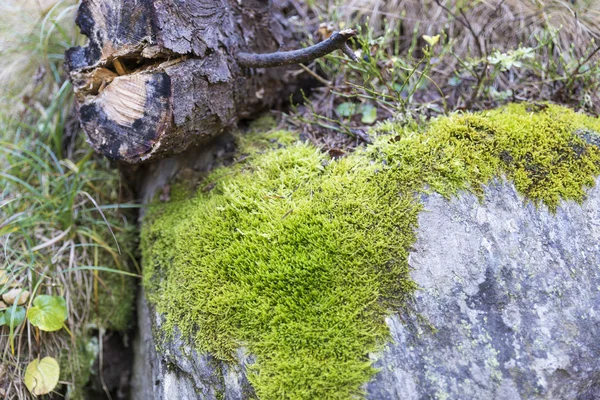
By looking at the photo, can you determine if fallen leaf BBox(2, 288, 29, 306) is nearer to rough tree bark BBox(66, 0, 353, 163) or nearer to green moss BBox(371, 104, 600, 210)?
rough tree bark BBox(66, 0, 353, 163)

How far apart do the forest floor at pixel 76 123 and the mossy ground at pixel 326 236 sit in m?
0.27

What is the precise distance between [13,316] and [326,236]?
176cm

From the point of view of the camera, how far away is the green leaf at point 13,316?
2.12m

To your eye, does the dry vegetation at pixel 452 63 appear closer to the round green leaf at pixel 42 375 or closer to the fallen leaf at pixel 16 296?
the fallen leaf at pixel 16 296

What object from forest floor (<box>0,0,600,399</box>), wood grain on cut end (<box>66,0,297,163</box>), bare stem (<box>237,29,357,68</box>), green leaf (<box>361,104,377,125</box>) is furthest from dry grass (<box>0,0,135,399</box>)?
green leaf (<box>361,104,377,125</box>)

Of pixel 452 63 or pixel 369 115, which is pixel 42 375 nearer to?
pixel 369 115

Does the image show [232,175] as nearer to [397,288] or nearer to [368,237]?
[368,237]

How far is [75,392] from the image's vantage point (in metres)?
2.40

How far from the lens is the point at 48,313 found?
7.14 ft

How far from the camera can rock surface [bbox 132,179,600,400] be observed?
153 cm

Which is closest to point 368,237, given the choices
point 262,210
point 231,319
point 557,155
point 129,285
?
point 262,210

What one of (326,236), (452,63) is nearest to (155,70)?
(326,236)

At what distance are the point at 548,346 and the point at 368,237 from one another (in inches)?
32.6

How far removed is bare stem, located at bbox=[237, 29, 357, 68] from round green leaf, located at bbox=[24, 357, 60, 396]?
1994 mm
